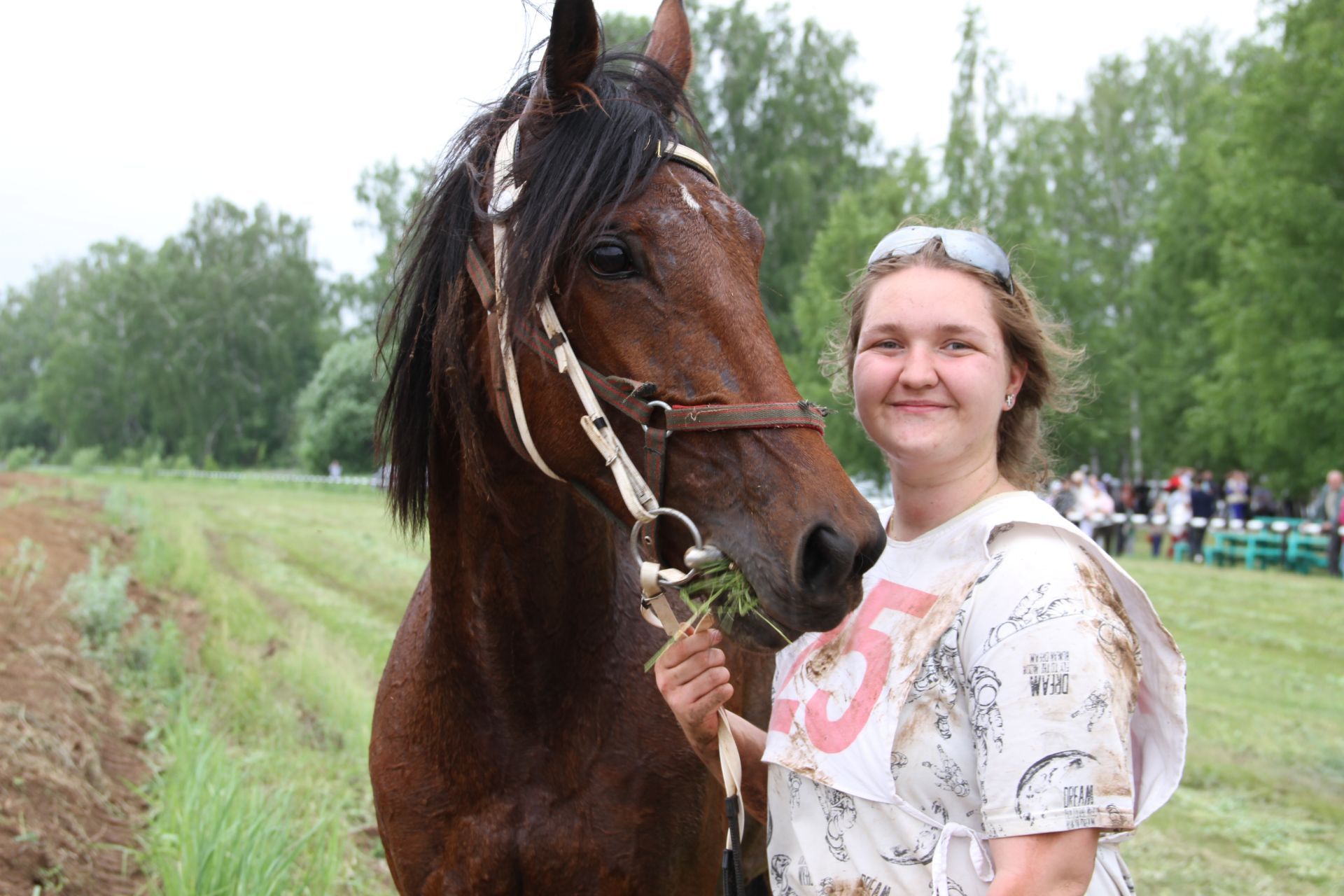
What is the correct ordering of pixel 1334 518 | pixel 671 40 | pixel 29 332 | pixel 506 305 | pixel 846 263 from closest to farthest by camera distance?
1. pixel 506 305
2. pixel 671 40
3. pixel 1334 518
4. pixel 846 263
5. pixel 29 332

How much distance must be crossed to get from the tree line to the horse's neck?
3.84 ft

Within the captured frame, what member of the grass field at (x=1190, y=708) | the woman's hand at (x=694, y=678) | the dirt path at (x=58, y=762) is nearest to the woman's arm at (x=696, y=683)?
the woman's hand at (x=694, y=678)

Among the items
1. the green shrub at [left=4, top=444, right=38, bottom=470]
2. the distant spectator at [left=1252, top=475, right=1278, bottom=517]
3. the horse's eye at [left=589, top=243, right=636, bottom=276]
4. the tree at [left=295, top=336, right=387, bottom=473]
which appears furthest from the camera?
the green shrub at [left=4, top=444, right=38, bottom=470]

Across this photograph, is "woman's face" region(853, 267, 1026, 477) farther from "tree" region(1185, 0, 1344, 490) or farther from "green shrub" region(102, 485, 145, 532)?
"tree" region(1185, 0, 1344, 490)

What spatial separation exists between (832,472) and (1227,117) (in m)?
34.1

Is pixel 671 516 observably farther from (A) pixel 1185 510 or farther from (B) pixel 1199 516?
(B) pixel 1199 516

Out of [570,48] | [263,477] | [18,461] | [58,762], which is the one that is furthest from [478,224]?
[18,461]

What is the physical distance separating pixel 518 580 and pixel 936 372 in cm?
116

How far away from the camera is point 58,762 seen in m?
4.59

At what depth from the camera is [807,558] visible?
1.64m

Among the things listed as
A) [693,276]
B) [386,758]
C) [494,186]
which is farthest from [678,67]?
[386,758]

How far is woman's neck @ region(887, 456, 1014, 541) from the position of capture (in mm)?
1771

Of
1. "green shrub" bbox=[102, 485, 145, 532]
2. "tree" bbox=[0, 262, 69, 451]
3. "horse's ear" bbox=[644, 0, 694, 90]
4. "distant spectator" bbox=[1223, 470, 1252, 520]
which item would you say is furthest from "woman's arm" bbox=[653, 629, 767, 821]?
"tree" bbox=[0, 262, 69, 451]

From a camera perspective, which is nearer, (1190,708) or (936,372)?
(936,372)
